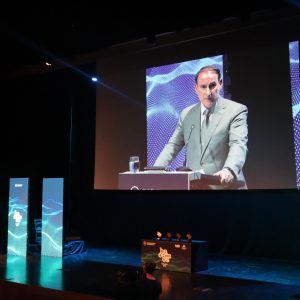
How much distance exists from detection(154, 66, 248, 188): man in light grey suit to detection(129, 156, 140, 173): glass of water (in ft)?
1.49

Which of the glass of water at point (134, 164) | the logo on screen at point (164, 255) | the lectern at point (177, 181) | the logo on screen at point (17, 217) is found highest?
the glass of water at point (134, 164)

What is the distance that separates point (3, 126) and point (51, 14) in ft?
10.4

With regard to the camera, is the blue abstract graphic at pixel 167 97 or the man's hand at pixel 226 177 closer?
the man's hand at pixel 226 177

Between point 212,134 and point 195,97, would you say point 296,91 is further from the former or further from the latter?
point 195,97

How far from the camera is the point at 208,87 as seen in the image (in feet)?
19.4

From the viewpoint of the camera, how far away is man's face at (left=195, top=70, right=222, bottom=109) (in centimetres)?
586

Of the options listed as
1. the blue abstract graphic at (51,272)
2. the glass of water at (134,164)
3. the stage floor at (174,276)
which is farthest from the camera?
the glass of water at (134,164)

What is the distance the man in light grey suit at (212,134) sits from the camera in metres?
5.66

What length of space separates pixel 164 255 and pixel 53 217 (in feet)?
6.02

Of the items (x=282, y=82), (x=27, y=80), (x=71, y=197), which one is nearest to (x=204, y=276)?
(x=282, y=82)

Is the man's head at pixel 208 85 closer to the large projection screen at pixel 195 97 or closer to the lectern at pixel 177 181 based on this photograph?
the large projection screen at pixel 195 97

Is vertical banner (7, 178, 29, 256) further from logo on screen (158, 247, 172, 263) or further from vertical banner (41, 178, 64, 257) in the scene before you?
logo on screen (158, 247, 172, 263)

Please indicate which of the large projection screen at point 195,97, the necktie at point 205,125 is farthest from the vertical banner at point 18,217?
the necktie at point 205,125

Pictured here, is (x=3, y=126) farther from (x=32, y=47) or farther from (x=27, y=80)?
(x=32, y=47)
